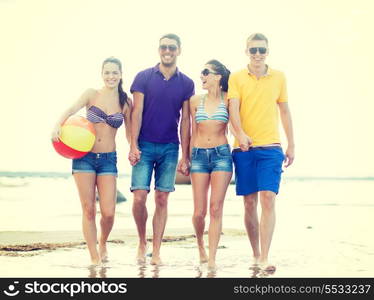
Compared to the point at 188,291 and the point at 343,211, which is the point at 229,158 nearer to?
the point at 188,291

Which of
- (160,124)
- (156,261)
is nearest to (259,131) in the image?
(160,124)

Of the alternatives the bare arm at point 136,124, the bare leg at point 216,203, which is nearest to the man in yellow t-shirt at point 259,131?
the bare leg at point 216,203

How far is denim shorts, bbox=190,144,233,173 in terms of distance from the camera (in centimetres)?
687

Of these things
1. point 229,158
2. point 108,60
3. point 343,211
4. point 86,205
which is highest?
point 108,60

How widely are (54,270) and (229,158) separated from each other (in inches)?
90.3

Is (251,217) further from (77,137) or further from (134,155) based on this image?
(77,137)

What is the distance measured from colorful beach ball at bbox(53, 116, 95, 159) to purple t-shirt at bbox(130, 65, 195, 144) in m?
0.73

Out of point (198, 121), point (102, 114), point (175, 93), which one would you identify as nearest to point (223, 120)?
point (198, 121)

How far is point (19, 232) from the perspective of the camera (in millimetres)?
10664

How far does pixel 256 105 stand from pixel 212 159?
786mm

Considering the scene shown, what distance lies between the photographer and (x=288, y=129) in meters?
7.21

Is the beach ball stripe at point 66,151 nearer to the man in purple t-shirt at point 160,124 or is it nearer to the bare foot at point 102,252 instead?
the man in purple t-shirt at point 160,124

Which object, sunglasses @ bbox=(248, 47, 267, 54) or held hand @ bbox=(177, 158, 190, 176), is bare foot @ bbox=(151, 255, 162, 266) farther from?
sunglasses @ bbox=(248, 47, 267, 54)

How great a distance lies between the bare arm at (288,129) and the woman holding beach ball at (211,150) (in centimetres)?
68
